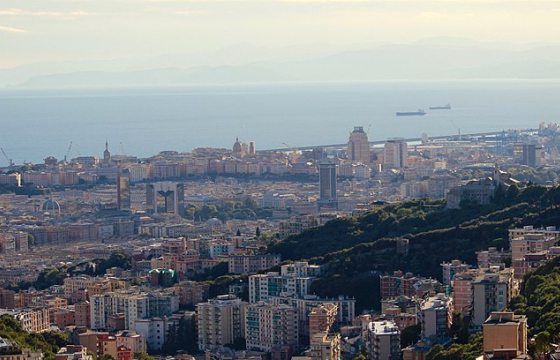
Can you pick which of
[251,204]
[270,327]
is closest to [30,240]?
[251,204]

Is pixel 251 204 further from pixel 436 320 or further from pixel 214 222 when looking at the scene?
pixel 436 320

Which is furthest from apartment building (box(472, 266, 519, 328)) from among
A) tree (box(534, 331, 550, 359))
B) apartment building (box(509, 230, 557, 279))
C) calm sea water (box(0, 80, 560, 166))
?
calm sea water (box(0, 80, 560, 166))

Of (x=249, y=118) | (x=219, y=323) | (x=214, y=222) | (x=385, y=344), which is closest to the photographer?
(x=385, y=344)

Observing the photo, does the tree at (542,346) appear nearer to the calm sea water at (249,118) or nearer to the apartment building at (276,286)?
the apartment building at (276,286)

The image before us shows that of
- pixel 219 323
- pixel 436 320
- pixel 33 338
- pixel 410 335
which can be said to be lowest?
pixel 219 323

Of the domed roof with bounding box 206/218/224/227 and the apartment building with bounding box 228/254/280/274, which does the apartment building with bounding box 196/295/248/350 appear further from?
the domed roof with bounding box 206/218/224/227

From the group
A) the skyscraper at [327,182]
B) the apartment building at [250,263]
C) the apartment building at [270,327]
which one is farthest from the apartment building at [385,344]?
the skyscraper at [327,182]

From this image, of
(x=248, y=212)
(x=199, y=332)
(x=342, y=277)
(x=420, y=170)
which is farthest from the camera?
(x=420, y=170)

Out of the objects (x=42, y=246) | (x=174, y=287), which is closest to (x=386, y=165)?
(x=42, y=246)

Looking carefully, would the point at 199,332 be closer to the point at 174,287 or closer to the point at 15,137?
the point at 174,287
